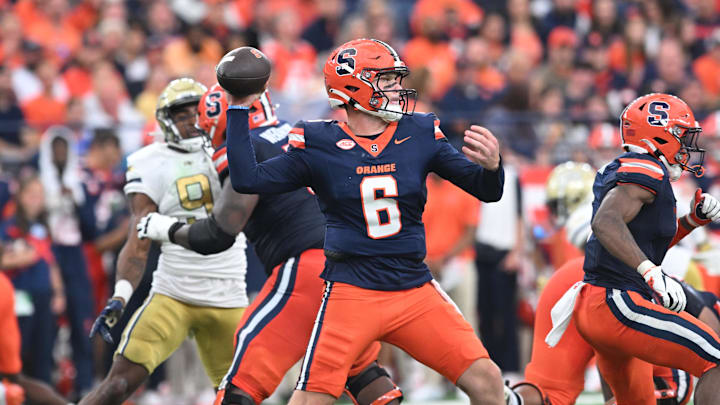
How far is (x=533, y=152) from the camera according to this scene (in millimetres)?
10141

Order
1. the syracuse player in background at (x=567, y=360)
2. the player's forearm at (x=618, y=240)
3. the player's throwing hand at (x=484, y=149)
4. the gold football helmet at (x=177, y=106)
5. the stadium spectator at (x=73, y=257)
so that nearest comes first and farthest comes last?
the player's throwing hand at (x=484, y=149), the player's forearm at (x=618, y=240), the syracuse player in background at (x=567, y=360), the gold football helmet at (x=177, y=106), the stadium spectator at (x=73, y=257)

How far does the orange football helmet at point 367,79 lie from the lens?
15.7ft

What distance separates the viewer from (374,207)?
15.5ft

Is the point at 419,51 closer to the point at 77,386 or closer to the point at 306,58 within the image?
the point at 306,58

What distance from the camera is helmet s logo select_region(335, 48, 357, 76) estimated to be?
15.8ft

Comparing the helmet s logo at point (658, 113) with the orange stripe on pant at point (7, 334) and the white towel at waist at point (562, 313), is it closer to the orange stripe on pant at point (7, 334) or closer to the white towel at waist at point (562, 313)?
the white towel at waist at point (562, 313)

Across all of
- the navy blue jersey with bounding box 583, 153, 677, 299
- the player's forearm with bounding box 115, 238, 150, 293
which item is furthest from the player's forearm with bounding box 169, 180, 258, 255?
the navy blue jersey with bounding box 583, 153, 677, 299

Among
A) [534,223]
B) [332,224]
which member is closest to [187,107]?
[332,224]

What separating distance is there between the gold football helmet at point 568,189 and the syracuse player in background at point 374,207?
239cm

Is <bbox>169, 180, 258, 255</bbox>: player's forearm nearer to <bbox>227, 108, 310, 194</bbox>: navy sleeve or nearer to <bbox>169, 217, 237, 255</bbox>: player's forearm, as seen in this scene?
<bbox>169, 217, 237, 255</bbox>: player's forearm

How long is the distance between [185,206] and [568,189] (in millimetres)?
2562

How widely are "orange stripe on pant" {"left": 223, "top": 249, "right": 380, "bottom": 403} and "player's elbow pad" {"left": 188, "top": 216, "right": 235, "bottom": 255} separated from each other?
29cm

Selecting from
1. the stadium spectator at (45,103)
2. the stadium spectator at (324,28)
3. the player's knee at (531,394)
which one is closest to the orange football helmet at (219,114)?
the player's knee at (531,394)

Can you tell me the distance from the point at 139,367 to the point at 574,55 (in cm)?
759
